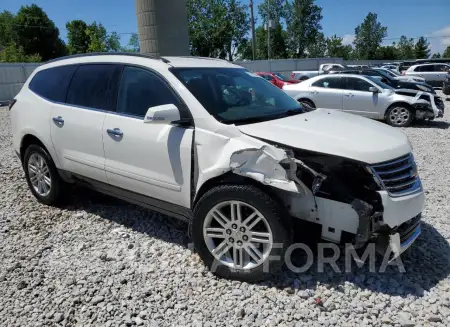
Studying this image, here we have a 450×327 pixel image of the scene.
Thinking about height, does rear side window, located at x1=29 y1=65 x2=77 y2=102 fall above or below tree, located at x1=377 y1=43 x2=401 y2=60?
below

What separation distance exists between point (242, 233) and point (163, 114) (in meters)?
1.16

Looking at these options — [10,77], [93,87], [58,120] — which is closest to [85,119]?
[93,87]

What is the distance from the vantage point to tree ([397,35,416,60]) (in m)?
81.1

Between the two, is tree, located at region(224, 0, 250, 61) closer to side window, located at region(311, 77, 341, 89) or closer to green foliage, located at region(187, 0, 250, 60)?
green foliage, located at region(187, 0, 250, 60)

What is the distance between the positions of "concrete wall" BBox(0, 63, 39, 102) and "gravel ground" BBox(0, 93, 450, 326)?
18.7 meters

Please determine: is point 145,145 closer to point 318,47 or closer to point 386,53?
point 318,47

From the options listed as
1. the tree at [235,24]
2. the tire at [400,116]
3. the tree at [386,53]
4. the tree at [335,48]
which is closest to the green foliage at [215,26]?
the tree at [235,24]

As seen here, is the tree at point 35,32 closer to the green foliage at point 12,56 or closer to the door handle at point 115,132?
the green foliage at point 12,56

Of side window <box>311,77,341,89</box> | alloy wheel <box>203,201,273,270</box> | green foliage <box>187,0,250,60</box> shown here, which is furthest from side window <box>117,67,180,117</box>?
green foliage <box>187,0,250,60</box>

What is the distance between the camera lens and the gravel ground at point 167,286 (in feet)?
8.68

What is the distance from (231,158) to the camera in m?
2.79

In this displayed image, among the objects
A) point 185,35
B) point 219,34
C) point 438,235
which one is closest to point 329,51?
point 219,34

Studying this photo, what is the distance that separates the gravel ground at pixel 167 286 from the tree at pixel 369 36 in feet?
267

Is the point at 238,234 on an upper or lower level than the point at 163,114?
lower
